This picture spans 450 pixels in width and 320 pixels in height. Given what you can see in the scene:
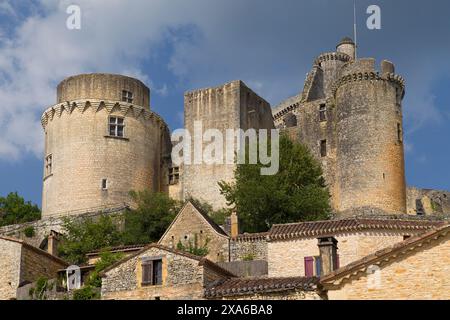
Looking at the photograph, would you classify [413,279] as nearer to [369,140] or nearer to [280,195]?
[280,195]

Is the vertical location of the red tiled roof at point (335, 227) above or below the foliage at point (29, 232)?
below

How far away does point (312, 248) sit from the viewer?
115 ft

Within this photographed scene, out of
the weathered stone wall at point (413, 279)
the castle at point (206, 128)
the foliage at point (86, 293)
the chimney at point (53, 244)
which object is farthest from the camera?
the castle at point (206, 128)

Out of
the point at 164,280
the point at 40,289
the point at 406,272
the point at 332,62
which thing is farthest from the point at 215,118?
the point at 406,272

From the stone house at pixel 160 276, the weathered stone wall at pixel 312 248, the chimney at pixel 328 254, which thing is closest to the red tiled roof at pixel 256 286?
the stone house at pixel 160 276

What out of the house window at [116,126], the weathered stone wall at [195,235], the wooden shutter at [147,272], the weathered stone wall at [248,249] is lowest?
the wooden shutter at [147,272]

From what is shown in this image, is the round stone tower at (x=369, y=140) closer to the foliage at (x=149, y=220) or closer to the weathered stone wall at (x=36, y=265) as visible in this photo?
the foliage at (x=149, y=220)

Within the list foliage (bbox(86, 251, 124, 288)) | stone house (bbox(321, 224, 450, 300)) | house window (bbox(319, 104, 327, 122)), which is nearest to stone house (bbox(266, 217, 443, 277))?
foliage (bbox(86, 251, 124, 288))

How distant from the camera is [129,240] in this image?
159ft

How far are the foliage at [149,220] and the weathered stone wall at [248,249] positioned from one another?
7.99 m

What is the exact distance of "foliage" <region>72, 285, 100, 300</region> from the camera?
33219 millimetres

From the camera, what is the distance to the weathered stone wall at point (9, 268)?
121 ft

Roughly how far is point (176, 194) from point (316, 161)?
8.82 meters

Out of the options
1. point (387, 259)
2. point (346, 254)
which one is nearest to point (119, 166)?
point (346, 254)
